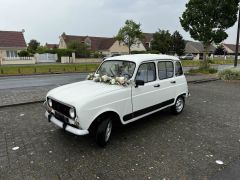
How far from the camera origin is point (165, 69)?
5.64 metres

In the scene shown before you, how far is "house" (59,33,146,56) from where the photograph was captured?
5253cm

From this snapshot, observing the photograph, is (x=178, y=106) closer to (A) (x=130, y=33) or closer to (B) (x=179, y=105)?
(B) (x=179, y=105)

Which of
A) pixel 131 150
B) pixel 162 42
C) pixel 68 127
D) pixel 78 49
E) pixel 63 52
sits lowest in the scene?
pixel 131 150

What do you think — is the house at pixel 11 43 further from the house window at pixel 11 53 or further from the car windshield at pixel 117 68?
the car windshield at pixel 117 68

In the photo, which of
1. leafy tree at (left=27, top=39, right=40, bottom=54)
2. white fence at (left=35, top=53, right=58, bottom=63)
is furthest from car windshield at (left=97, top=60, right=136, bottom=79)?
leafy tree at (left=27, top=39, right=40, bottom=54)

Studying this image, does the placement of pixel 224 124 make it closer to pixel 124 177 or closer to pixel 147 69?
pixel 147 69

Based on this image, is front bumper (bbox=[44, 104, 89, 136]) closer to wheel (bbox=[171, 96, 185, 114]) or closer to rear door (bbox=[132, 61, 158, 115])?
rear door (bbox=[132, 61, 158, 115])

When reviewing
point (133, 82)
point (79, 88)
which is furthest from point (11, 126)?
point (133, 82)

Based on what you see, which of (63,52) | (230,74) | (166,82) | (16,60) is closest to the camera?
(166,82)

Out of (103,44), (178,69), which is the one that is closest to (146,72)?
(178,69)

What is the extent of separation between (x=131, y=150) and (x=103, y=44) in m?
53.0

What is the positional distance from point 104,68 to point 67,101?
6.20 feet

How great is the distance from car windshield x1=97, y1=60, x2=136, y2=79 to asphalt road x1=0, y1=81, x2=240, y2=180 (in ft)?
4.78

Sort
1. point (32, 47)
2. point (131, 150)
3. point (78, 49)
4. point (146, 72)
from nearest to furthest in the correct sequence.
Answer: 1. point (131, 150)
2. point (146, 72)
3. point (78, 49)
4. point (32, 47)
